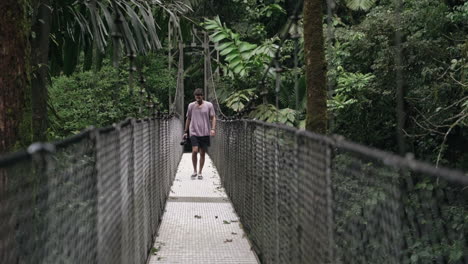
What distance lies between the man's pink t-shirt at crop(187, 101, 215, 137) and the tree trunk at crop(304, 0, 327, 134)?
9.64 ft

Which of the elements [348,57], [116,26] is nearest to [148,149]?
[116,26]

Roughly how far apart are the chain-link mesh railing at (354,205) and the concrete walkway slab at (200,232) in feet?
2.12

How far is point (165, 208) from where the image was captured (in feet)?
17.0

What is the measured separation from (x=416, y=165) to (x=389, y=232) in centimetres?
25

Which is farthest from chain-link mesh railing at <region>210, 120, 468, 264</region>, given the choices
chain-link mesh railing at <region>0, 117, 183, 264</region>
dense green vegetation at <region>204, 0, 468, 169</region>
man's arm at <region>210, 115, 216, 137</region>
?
dense green vegetation at <region>204, 0, 468, 169</region>

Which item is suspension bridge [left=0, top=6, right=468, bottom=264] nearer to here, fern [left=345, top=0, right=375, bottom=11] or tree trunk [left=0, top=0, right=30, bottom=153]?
tree trunk [left=0, top=0, right=30, bottom=153]

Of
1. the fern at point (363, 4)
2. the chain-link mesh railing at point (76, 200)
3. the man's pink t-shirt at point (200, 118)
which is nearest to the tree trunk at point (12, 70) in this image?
the chain-link mesh railing at point (76, 200)

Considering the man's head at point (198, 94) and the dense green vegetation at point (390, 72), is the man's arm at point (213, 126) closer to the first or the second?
the man's head at point (198, 94)

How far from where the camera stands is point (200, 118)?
6.72 m

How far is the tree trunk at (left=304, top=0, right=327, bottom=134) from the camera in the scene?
3.82 meters

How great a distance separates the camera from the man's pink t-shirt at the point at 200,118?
22.0ft

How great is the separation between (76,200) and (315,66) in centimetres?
A: 251

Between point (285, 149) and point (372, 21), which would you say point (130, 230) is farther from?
point (372, 21)

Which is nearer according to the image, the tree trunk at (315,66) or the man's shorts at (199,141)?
the tree trunk at (315,66)
